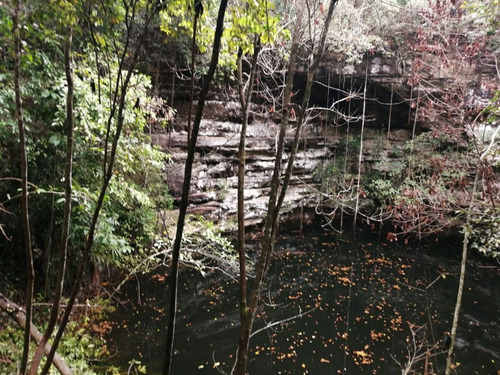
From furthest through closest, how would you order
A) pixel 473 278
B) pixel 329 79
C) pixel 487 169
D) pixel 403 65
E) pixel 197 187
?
pixel 329 79, pixel 403 65, pixel 197 187, pixel 473 278, pixel 487 169

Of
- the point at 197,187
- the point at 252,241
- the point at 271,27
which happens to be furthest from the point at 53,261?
the point at 252,241

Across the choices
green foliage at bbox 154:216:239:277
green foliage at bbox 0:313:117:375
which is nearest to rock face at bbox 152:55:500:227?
green foliage at bbox 154:216:239:277

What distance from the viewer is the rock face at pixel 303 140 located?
993cm

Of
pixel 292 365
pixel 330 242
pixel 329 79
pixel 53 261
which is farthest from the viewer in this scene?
pixel 329 79

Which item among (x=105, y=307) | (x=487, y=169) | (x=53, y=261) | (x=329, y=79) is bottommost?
(x=105, y=307)

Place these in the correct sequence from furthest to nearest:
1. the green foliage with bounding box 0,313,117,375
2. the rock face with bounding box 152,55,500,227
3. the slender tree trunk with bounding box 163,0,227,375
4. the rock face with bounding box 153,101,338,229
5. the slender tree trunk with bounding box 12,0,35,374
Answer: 1. the rock face with bounding box 152,55,500,227
2. the rock face with bounding box 153,101,338,229
3. the green foliage with bounding box 0,313,117,375
4. the slender tree trunk with bounding box 12,0,35,374
5. the slender tree trunk with bounding box 163,0,227,375

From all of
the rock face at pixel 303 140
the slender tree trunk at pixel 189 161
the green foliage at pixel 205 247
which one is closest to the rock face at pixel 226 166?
the rock face at pixel 303 140

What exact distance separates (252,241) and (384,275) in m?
4.18

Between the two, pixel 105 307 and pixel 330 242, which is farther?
pixel 330 242

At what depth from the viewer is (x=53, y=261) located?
14.4 ft

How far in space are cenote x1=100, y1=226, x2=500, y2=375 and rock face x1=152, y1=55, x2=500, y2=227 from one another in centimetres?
290

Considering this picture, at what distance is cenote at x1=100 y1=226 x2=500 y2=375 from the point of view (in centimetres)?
485

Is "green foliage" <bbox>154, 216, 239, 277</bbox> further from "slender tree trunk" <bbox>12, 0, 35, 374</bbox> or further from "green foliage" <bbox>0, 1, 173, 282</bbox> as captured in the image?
"slender tree trunk" <bbox>12, 0, 35, 374</bbox>

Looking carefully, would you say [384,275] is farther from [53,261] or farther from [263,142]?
[53,261]
